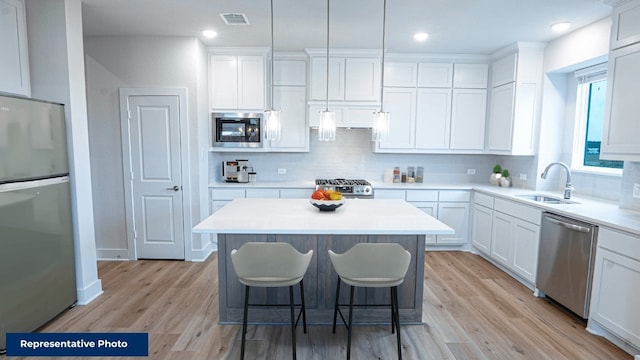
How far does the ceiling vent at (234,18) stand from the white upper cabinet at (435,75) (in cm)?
243

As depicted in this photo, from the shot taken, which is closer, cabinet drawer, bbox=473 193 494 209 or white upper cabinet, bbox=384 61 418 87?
cabinet drawer, bbox=473 193 494 209

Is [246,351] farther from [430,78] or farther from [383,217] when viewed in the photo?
[430,78]

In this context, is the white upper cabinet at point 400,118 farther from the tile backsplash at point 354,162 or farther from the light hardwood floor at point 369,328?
the light hardwood floor at point 369,328

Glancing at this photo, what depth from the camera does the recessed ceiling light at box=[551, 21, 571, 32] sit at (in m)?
3.28

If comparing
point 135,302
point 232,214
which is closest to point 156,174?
point 135,302

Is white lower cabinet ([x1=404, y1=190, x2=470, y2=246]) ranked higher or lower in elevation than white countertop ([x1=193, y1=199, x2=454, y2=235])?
lower

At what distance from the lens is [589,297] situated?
263cm

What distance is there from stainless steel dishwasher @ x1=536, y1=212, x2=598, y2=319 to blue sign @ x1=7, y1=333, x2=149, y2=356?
3338 millimetres

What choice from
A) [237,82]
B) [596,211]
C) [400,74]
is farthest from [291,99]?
[596,211]

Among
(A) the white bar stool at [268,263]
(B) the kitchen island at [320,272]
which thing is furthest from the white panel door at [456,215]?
(A) the white bar stool at [268,263]

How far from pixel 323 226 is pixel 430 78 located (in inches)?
126

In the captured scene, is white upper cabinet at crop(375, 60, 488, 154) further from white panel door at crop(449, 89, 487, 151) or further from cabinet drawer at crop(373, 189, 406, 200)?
cabinet drawer at crop(373, 189, 406, 200)

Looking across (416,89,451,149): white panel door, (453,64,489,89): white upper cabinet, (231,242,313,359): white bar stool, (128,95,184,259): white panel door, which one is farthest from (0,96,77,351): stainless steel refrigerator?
(453,64,489,89): white upper cabinet

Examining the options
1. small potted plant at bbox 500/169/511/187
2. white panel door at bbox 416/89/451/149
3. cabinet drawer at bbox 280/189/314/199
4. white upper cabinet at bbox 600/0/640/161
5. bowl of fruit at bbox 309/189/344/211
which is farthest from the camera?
white panel door at bbox 416/89/451/149
